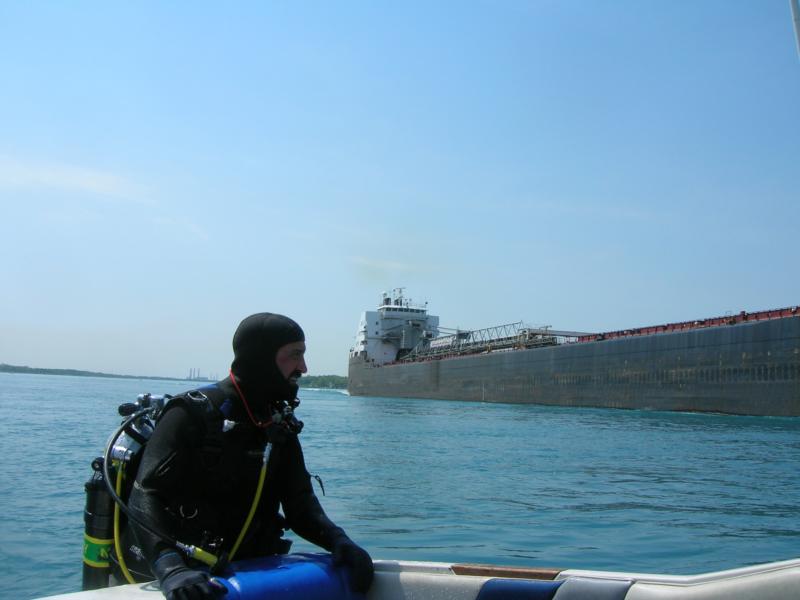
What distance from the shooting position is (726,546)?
5.65m

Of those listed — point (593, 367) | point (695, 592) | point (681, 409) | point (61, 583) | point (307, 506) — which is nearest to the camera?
point (695, 592)

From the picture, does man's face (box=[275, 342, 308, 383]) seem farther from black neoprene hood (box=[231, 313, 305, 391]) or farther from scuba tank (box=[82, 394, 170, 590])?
scuba tank (box=[82, 394, 170, 590])

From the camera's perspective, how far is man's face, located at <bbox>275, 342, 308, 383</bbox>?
2109 millimetres

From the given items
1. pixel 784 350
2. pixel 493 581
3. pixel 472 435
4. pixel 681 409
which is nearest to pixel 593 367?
pixel 681 409

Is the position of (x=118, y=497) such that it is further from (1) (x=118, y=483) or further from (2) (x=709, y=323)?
(2) (x=709, y=323)

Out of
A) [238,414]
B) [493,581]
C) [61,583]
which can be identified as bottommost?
[61,583]

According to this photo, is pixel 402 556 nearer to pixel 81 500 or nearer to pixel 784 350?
pixel 81 500

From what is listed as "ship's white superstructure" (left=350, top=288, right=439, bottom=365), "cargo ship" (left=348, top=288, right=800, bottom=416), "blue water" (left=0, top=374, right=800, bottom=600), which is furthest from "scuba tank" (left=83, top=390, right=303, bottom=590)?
"ship's white superstructure" (left=350, top=288, right=439, bottom=365)

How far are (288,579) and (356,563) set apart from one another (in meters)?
0.23

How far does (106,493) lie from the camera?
2.14 meters

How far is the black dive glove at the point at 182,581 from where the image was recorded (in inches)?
63.9

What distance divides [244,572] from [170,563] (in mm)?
200

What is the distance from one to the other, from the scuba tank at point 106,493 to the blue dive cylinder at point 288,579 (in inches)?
18.2

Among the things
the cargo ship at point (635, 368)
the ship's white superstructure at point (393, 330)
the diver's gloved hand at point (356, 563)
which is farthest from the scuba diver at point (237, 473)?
the ship's white superstructure at point (393, 330)
